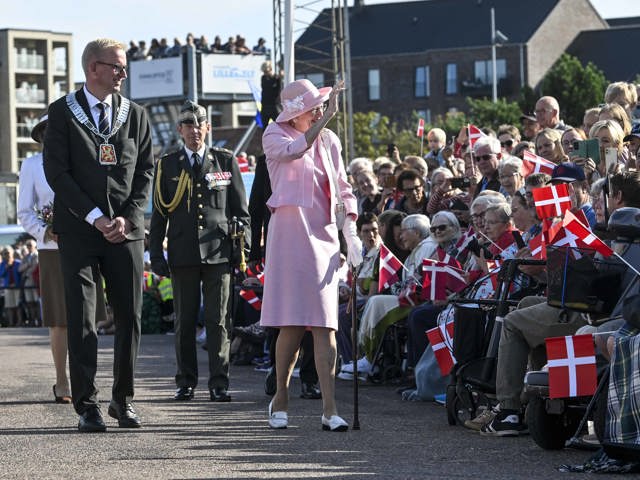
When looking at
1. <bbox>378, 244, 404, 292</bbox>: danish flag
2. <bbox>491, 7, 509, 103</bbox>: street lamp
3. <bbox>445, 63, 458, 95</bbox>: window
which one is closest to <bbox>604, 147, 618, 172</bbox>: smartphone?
<bbox>378, 244, 404, 292</bbox>: danish flag

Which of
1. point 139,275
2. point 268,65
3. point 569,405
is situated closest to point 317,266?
point 139,275

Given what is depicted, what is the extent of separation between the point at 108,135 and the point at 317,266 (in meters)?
1.58

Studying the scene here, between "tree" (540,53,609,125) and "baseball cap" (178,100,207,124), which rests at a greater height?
"tree" (540,53,609,125)

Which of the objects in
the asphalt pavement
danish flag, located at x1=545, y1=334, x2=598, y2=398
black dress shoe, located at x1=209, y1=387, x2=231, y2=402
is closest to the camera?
the asphalt pavement

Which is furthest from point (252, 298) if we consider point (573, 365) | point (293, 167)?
point (573, 365)

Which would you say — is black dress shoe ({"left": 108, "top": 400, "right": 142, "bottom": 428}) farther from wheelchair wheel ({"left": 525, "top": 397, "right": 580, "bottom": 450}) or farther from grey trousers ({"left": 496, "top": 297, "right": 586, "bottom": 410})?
wheelchair wheel ({"left": 525, "top": 397, "right": 580, "bottom": 450})

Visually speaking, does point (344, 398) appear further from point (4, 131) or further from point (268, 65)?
point (4, 131)

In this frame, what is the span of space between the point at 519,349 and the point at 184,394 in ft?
12.1

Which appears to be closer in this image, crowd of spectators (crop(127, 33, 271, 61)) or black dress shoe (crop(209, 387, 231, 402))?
black dress shoe (crop(209, 387, 231, 402))

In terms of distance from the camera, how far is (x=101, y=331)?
26281 millimetres

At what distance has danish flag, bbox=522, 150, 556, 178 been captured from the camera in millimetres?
13664

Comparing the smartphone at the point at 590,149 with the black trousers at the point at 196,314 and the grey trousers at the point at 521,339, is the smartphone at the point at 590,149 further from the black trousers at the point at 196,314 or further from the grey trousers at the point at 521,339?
the grey trousers at the point at 521,339

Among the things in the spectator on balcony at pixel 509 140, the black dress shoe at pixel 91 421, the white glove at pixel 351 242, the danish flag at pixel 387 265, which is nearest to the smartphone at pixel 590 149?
the danish flag at pixel 387 265

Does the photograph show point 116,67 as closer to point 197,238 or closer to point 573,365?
point 197,238
